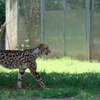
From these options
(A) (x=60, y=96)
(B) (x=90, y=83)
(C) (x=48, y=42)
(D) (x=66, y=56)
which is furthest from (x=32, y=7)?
(A) (x=60, y=96)

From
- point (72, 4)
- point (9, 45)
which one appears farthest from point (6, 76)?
point (9, 45)

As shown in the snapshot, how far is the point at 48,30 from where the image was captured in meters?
14.7

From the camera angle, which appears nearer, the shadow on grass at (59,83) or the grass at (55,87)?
the grass at (55,87)

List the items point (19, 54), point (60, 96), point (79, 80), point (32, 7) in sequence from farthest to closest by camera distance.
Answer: point (32, 7) → point (79, 80) → point (19, 54) → point (60, 96)

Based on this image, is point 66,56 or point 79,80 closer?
point 79,80

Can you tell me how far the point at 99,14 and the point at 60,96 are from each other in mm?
8418

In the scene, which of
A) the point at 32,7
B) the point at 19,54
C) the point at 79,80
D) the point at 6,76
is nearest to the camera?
the point at 19,54

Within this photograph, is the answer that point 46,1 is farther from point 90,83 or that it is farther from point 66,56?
point 90,83

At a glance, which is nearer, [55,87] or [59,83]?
[55,87]

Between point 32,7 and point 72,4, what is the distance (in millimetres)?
2327

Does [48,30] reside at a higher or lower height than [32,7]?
lower

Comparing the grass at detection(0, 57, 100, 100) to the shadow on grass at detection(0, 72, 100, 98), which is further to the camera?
the shadow on grass at detection(0, 72, 100, 98)

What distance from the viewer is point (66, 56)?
14344mm

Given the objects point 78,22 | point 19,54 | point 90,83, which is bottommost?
point 90,83
